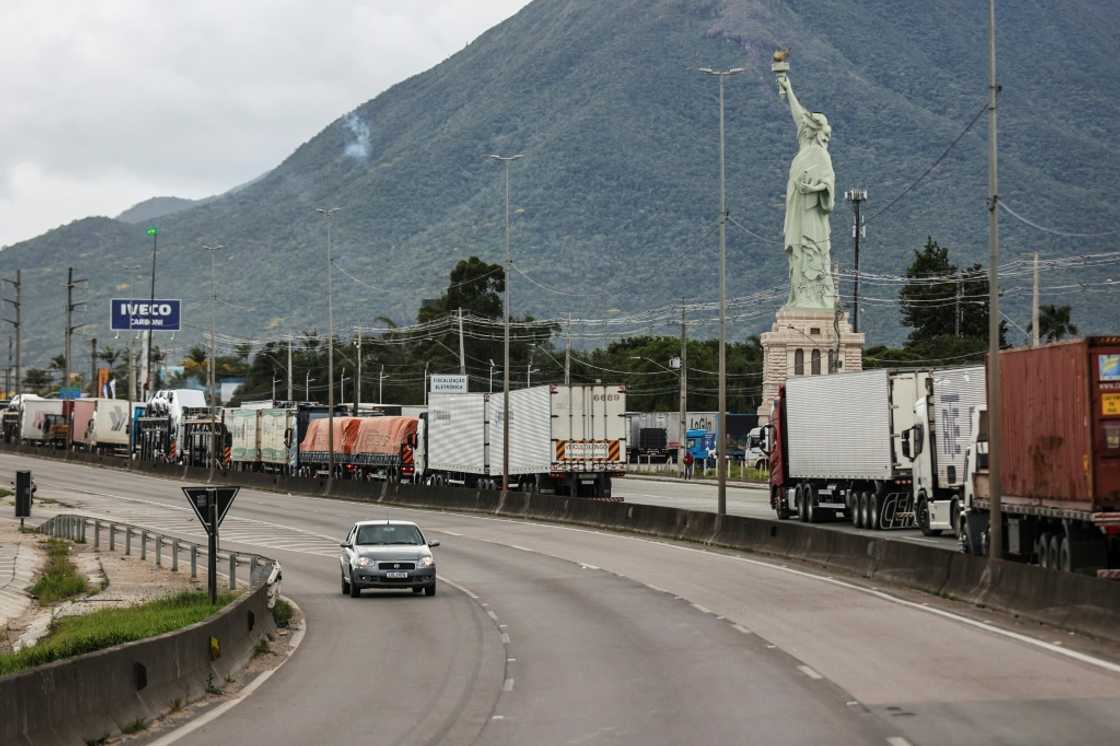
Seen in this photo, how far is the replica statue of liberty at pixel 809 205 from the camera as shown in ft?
328

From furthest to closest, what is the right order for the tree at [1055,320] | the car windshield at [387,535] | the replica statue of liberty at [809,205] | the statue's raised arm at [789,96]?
1. the tree at [1055,320]
2. the statue's raised arm at [789,96]
3. the replica statue of liberty at [809,205]
4. the car windshield at [387,535]

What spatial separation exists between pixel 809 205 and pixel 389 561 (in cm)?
7537

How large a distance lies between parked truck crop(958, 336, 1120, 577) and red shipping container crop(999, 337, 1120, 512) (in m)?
0.02

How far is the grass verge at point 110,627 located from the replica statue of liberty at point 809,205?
7414 centimetres

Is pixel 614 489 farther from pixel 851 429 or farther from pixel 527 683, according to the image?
pixel 527 683

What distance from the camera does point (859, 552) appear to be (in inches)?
1358

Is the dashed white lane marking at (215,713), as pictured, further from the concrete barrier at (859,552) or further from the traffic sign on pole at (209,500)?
the concrete barrier at (859,552)

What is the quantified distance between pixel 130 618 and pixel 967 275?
125525mm

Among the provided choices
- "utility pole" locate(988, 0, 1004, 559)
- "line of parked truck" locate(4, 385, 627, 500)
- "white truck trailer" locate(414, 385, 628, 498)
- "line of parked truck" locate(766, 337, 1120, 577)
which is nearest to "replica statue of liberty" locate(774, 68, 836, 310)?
"line of parked truck" locate(4, 385, 627, 500)

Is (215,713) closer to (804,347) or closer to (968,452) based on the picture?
(968,452)

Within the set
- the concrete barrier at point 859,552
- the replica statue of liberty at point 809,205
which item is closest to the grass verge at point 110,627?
the concrete barrier at point 859,552

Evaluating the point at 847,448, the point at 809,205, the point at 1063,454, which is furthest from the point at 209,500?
the point at 809,205

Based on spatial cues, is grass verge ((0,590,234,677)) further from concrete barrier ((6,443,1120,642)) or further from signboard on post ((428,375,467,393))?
signboard on post ((428,375,467,393))

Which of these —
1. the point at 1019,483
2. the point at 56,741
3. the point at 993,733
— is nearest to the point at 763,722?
the point at 993,733
